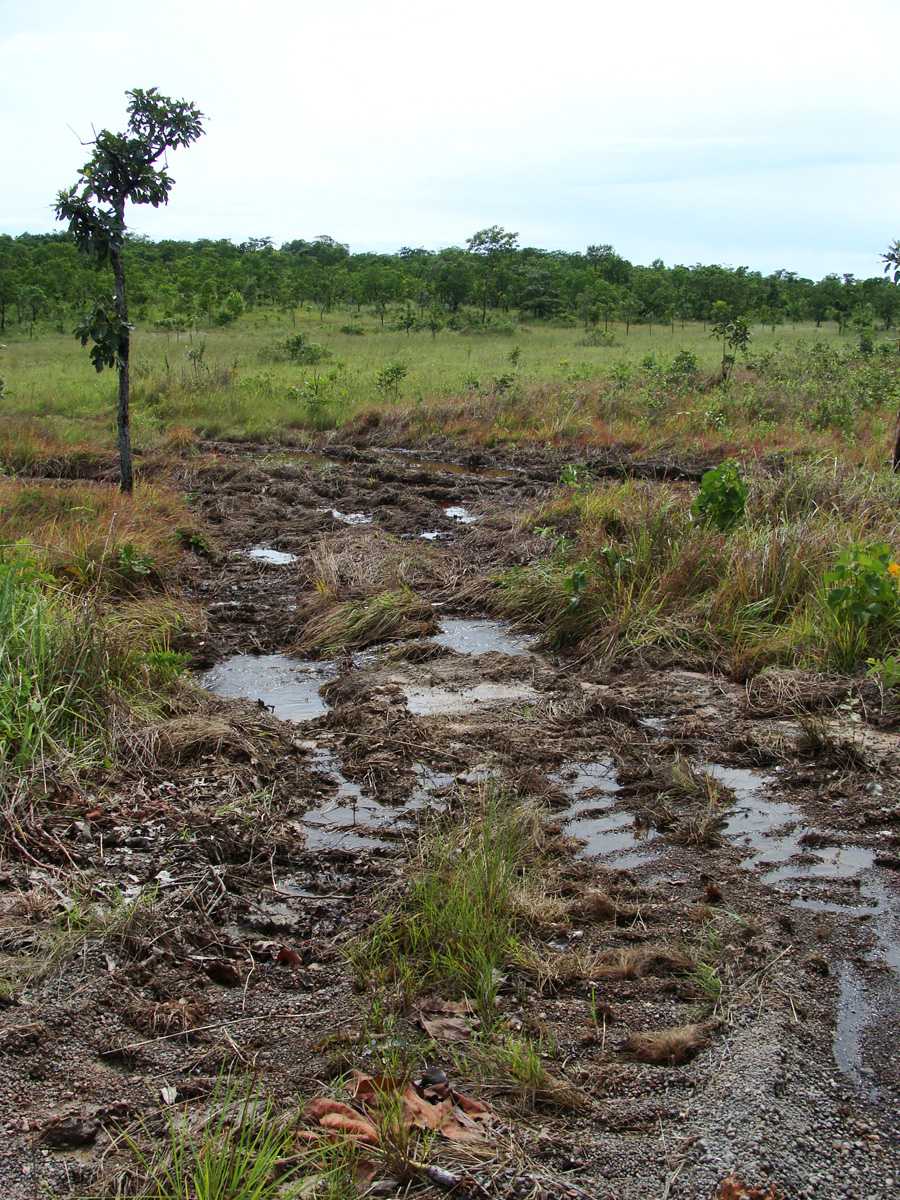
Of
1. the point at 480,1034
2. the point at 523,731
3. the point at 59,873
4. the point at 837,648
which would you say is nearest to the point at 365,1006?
the point at 480,1034

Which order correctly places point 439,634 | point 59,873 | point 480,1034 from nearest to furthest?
point 480,1034 < point 59,873 < point 439,634

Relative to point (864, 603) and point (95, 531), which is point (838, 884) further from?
point (95, 531)

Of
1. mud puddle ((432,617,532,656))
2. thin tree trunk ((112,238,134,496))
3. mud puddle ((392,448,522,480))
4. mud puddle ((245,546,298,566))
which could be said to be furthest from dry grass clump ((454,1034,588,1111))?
mud puddle ((392,448,522,480))

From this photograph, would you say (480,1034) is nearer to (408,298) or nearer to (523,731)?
(523,731)

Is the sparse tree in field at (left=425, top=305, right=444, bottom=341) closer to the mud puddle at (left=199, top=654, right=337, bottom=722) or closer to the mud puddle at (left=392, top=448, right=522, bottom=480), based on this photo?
the mud puddle at (left=392, top=448, right=522, bottom=480)

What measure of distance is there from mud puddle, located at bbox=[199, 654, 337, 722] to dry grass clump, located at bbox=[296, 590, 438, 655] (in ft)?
0.90

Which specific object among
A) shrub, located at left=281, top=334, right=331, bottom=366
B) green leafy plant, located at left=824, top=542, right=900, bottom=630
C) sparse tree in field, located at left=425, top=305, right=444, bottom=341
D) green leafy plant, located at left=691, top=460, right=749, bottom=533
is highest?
sparse tree in field, located at left=425, top=305, right=444, bottom=341

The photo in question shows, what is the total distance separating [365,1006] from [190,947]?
2.49 feet

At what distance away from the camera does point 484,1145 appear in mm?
2615

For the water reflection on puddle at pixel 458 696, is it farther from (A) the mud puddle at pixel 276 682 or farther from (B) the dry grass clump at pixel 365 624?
(B) the dry grass clump at pixel 365 624

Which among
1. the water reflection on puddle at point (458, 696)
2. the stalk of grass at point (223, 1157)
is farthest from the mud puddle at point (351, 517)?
the stalk of grass at point (223, 1157)

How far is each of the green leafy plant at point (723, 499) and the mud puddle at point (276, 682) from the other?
3223mm

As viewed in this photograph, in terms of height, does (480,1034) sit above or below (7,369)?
below

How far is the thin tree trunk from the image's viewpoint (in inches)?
388
